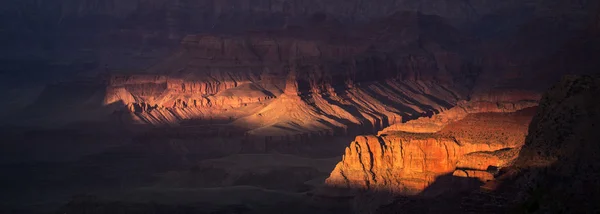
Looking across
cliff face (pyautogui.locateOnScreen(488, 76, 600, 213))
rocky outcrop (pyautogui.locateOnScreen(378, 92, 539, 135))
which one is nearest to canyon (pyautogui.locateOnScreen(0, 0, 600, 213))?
cliff face (pyautogui.locateOnScreen(488, 76, 600, 213))

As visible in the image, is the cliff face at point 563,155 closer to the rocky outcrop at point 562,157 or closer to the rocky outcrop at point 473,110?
the rocky outcrop at point 562,157

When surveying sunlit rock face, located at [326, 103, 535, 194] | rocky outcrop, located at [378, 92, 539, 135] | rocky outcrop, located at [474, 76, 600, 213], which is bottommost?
rocky outcrop, located at [474, 76, 600, 213]

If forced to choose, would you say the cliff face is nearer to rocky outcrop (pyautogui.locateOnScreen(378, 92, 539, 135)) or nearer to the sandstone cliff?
the sandstone cliff

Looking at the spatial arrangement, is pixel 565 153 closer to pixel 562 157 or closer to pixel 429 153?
pixel 562 157

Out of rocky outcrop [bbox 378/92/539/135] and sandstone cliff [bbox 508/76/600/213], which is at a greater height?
rocky outcrop [bbox 378/92/539/135]

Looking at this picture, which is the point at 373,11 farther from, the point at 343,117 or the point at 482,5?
the point at 343,117
